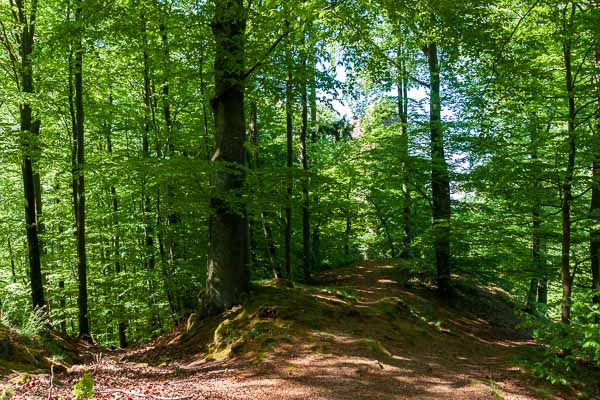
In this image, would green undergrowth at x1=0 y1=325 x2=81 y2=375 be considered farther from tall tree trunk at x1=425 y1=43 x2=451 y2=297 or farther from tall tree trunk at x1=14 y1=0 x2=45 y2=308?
tall tree trunk at x1=425 y1=43 x2=451 y2=297

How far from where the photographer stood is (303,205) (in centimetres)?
1012

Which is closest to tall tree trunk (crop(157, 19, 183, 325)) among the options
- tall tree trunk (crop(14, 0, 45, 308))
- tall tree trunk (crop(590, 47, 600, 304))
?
tall tree trunk (crop(14, 0, 45, 308))

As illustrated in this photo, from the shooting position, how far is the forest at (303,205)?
18.9ft

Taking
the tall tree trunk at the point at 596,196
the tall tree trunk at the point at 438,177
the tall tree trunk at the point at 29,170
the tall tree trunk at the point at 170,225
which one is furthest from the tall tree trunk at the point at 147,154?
the tall tree trunk at the point at 596,196

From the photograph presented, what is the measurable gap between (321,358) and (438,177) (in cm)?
666

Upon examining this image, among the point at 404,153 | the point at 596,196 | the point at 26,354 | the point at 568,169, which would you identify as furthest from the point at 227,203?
the point at 596,196

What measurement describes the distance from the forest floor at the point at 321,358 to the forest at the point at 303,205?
0.05 meters

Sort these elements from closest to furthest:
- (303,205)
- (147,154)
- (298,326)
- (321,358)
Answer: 1. (321,358)
2. (298,326)
3. (303,205)
4. (147,154)

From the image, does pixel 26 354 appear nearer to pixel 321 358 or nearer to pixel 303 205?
pixel 321 358

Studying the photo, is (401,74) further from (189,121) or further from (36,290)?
(36,290)

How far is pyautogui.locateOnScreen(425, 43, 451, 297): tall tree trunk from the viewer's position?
10.8 metres

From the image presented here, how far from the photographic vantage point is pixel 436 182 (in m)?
11.3

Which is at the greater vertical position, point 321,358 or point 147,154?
point 147,154

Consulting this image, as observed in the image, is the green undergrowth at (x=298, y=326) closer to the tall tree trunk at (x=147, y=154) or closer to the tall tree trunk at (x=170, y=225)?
the tall tree trunk at (x=170, y=225)
